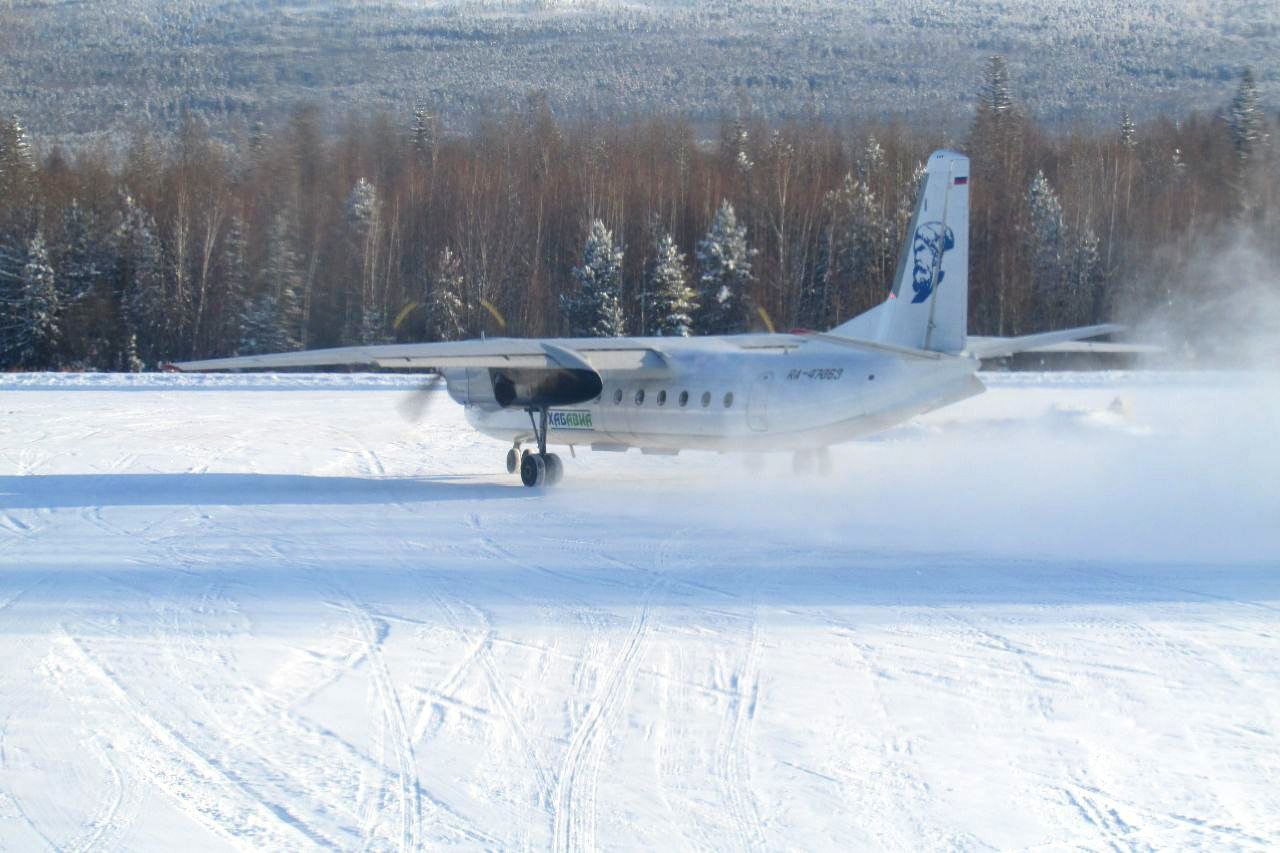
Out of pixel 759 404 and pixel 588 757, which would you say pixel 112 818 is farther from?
pixel 759 404

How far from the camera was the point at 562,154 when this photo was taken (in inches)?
2793

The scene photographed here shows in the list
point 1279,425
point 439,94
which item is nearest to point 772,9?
point 439,94

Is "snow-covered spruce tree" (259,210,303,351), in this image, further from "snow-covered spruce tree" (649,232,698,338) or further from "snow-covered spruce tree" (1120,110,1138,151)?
"snow-covered spruce tree" (1120,110,1138,151)

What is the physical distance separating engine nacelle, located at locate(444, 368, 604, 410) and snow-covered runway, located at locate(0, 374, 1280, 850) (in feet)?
6.70

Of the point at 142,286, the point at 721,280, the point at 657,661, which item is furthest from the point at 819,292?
the point at 657,661

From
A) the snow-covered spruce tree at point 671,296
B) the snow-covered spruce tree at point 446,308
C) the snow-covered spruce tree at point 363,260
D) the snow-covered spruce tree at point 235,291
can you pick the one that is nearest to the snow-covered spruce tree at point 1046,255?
the snow-covered spruce tree at point 671,296

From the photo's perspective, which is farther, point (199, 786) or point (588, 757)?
point (588, 757)

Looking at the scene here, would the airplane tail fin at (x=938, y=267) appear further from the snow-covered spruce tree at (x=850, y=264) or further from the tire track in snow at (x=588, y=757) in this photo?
the snow-covered spruce tree at (x=850, y=264)

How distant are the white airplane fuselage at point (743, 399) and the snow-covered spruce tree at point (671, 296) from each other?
2794 cm

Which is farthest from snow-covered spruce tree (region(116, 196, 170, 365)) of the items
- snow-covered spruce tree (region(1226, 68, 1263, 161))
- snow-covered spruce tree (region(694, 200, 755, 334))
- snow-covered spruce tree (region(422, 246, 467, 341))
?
snow-covered spruce tree (region(1226, 68, 1263, 161))

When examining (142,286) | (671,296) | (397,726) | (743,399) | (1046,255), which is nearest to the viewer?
(397,726)

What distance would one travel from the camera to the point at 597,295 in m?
52.5

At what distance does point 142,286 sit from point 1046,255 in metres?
41.7

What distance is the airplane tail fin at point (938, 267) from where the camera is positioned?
1805 cm
